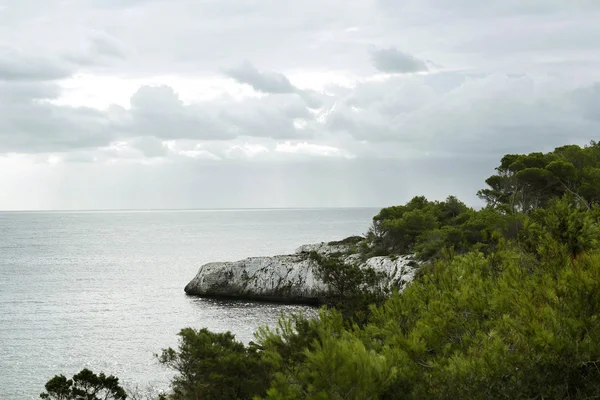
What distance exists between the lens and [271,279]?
6350cm

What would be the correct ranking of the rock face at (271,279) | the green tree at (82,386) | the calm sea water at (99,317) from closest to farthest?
1. the green tree at (82,386)
2. the calm sea water at (99,317)
3. the rock face at (271,279)

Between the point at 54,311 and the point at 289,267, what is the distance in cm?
2380

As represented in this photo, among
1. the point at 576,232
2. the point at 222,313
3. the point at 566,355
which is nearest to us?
the point at 566,355

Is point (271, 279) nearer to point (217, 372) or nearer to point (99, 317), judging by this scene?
point (99, 317)

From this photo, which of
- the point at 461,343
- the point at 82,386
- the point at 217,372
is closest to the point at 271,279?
the point at 82,386

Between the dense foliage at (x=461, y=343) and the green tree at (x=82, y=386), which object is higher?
the dense foliage at (x=461, y=343)

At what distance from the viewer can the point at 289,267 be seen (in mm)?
63469

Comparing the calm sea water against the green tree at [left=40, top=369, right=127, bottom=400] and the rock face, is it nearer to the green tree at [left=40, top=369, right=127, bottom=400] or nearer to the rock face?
the rock face

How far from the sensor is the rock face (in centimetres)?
5928

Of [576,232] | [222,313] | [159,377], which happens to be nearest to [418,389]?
[576,232]

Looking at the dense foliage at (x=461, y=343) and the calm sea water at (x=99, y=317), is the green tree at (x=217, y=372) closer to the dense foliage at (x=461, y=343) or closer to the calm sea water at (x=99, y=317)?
the dense foliage at (x=461, y=343)

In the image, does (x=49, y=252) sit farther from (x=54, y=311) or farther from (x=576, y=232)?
(x=576, y=232)

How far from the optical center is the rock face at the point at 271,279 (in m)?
59.3

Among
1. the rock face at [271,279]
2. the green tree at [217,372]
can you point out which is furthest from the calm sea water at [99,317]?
the green tree at [217,372]
